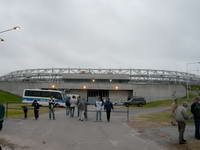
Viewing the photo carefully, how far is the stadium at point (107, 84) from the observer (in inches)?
2697

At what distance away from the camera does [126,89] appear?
71.3m

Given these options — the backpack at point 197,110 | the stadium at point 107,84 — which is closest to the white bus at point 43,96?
the stadium at point 107,84

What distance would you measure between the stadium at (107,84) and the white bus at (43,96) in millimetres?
21527

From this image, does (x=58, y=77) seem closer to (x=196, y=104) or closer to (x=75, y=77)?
(x=75, y=77)

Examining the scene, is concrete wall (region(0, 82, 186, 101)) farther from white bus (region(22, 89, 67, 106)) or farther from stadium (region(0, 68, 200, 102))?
white bus (region(22, 89, 67, 106))

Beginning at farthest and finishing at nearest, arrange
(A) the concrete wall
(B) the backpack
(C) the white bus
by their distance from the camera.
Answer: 1. (A) the concrete wall
2. (C) the white bus
3. (B) the backpack

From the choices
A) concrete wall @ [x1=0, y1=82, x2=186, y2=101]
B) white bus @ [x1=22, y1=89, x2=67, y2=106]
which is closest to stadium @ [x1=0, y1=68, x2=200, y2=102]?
concrete wall @ [x1=0, y1=82, x2=186, y2=101]

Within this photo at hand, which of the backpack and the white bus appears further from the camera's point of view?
the white bus

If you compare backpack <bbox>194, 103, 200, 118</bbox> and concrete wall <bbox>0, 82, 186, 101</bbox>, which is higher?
concrete wall <bbox>0, 82, 186, 101</bbox>

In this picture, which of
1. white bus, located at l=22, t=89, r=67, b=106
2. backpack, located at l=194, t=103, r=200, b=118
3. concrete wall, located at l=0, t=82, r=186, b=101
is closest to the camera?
backpack, located at l=194, t=103, r=200, b=118

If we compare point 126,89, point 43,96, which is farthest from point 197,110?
point 126,89

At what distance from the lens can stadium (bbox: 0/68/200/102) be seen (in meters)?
68.5

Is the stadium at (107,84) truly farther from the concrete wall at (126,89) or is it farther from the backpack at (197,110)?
the backpack at (197,110)

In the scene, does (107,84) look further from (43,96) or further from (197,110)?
(197,110)
